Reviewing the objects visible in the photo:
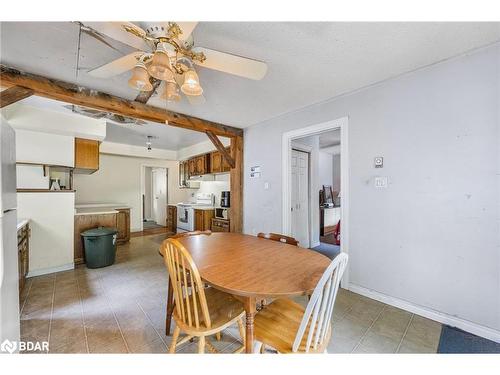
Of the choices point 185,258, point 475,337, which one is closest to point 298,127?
point 185,258

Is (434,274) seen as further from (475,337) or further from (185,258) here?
(185,258)

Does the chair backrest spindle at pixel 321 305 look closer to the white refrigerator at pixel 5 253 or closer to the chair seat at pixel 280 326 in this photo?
the chair seat at pixel 280 326

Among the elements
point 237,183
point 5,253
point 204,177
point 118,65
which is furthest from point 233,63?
point 204,177

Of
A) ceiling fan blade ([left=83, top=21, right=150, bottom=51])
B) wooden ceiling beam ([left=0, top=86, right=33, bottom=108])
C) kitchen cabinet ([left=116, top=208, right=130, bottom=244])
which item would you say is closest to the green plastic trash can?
kitchen cabinet ([left=116, top=208, right=130, bottom=244])

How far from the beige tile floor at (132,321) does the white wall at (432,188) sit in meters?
0.35

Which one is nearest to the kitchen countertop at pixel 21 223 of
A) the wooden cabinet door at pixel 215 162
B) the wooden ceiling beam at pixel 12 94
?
the wooden ceiling beam at pixel 12 94

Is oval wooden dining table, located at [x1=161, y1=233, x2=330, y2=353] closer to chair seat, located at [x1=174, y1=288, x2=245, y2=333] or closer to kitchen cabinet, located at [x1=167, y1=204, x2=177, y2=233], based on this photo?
chair seat, located at [x1=174, y1=288, x2=245, y2=333]

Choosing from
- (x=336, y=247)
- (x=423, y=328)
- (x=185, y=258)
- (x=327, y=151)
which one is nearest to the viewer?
(x=185, y=258)

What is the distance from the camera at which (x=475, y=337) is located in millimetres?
1580

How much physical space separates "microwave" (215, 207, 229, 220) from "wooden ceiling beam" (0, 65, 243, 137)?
180 centimetres

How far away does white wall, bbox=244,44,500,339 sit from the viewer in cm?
160

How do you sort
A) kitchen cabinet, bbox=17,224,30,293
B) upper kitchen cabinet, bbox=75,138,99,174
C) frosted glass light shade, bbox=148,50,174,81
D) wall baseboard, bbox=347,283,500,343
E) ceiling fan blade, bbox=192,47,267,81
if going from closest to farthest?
frosted glass light shade, bbox=148,50,174,81, ceiling fan blade, bbox=192,47,267,81, wall baseboard, bbox=347,283,500,343, kitchen cabinet, bbox=17,224,30,293, upper kitchen cabinet, bbox=75,138,99,174

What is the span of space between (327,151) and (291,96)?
3668 millimetres

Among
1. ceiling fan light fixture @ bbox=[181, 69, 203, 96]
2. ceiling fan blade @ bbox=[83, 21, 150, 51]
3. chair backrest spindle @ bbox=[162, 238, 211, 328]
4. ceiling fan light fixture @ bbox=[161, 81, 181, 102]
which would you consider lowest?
chair backrest spindle @ bbox=[162, 238, 211, 328]
